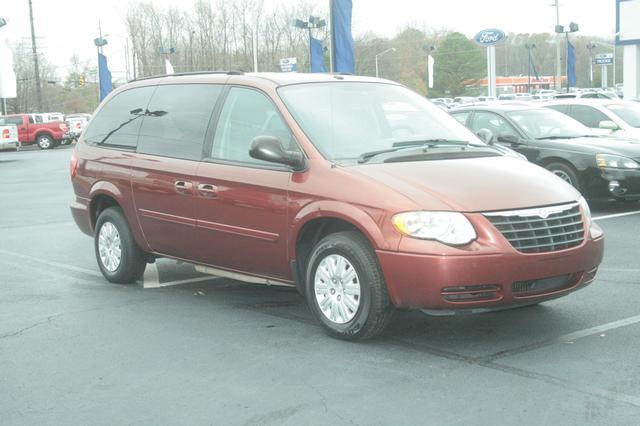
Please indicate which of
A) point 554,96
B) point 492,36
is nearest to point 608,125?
point 554,96

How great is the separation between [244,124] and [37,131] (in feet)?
128

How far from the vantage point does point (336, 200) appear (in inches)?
217

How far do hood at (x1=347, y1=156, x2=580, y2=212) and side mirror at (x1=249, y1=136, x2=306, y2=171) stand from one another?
40cm

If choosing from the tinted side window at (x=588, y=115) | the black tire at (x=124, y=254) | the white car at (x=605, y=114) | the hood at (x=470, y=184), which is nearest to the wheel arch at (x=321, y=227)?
the hood at (x=470, y=184)

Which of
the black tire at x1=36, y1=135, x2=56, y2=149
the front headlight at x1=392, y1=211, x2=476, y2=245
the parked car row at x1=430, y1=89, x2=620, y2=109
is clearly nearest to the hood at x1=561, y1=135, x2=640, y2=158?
the parked car row at x1=430, y1=89, x2=620, y2=109

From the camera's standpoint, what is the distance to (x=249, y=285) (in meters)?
7.57

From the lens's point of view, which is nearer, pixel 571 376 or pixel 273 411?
pixel 273 411

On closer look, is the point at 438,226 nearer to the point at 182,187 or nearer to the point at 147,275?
the point at 182,187

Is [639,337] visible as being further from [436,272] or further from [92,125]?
[92,125]

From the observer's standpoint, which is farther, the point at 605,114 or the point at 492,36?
the point at 492,36

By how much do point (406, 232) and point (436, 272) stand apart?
311mm

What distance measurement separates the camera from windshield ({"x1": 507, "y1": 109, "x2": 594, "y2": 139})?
12.3 m

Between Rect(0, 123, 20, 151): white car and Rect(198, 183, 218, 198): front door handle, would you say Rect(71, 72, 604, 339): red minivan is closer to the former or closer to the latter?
Rect(198, 183, 218, 198): front door handle

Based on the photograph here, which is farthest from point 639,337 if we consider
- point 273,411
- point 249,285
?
point 249,285
